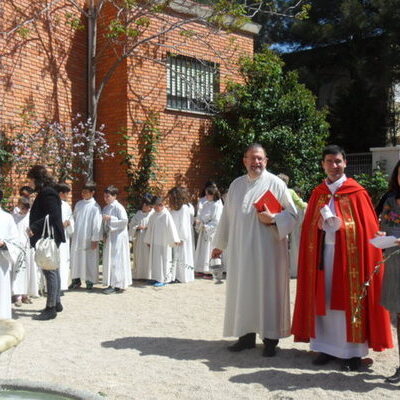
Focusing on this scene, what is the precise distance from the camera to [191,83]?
549 inches

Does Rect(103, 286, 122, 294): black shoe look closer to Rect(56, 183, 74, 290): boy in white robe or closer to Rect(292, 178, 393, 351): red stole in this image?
Rect(56, 183, 74, 290): boy in white robe

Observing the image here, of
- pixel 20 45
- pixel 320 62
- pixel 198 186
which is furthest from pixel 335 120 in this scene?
pixel 20 45

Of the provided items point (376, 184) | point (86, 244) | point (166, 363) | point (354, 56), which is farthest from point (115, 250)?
point (354, 56)

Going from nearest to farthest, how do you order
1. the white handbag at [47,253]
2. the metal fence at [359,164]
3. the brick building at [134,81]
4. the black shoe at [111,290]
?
the white handbag at [47,253]
the black shoe at [111,290]
the brick building at [134,81]
the metal fence at [359,164]

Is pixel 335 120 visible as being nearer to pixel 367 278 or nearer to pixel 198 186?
pixel 198 186

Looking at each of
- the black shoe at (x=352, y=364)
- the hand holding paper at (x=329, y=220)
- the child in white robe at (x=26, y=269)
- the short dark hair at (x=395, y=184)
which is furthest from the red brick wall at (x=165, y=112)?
the black shoe at (x=352, y=364)

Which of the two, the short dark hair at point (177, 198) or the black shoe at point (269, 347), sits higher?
the short dark hair at point (177, 198)

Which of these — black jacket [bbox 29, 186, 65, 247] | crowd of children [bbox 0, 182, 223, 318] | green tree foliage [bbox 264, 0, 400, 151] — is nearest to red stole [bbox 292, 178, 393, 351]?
black jacket [bbox 29, 186, 65, 247]

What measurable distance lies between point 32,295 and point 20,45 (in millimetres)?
5945

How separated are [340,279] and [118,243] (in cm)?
523

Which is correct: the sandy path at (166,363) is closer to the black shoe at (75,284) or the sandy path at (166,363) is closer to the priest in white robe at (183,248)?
the black shoe at (75,284)

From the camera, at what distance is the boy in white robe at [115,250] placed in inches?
368

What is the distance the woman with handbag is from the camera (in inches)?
282

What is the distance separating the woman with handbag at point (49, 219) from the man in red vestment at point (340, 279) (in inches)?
134
